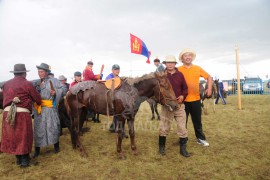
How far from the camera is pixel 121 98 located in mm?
4285

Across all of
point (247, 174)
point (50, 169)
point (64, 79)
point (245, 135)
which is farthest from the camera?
point (64, 79)

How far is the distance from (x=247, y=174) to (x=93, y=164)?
3126 mm

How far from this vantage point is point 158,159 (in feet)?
13.8

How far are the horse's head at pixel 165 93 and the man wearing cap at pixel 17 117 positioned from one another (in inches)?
113

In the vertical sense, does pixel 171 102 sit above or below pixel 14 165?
above

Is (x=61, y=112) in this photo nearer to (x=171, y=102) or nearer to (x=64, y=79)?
(x=64, y=79)

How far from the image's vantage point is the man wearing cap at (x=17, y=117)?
12.5 ft

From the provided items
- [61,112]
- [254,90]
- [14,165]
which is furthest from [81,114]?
[254,90]

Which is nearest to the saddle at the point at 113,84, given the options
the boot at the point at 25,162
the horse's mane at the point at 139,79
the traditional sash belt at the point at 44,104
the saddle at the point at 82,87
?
the horse's mane at the point at 139,79

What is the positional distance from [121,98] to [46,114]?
1.91m

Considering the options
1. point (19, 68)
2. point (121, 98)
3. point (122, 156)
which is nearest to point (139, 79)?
point (121, 98)

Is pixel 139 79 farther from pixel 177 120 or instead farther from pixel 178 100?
pixel 177 120

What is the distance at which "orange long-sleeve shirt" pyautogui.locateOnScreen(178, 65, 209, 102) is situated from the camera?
4.44 meters

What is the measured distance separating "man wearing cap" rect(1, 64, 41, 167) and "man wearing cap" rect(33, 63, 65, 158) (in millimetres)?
389
